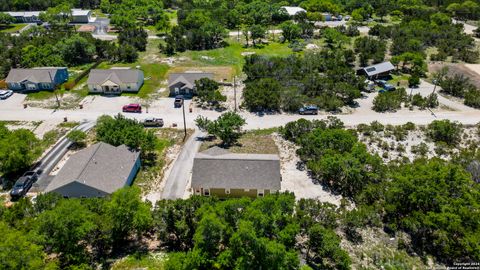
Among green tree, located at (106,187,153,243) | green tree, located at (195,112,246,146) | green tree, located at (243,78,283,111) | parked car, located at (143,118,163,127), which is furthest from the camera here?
green tree, located at (243,78,283,111)

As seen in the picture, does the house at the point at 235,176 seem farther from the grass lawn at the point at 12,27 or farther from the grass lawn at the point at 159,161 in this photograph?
the grass lawn at the point at 12,27

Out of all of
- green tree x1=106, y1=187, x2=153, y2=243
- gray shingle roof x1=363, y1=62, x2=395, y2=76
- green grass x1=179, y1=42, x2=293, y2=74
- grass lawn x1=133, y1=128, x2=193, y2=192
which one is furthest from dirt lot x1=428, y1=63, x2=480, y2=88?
green tree x1=106, y1=187, x2=153, y2=243

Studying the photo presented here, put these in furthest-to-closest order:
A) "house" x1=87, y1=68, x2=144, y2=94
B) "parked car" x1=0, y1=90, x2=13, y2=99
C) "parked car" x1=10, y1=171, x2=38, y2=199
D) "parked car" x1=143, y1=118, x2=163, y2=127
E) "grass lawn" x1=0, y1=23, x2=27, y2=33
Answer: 1. "grass lawn" x1=0, y1=23, x2=27, y2=33
2. "house" x1=87, y1=68, x2=144, y2=94
3. "parked car" x1=0, y1=90, x2=13, y2=99
4. "parked car" x1=143, y1=118, x2=163, y2=127
5. "parked car" x1=10, y1=171, x2=38, y2=199

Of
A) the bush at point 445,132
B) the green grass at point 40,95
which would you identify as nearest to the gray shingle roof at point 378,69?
the bush at point 445,132

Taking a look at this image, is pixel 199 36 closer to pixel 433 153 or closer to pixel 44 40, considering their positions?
pixel 44 40

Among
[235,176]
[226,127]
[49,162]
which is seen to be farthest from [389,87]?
[49,162]

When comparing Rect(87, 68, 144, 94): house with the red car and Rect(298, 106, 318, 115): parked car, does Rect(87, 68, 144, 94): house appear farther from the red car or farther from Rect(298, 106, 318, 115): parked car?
Rect(298, 106, 318, 115): parked car

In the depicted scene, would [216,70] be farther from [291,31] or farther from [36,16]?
[36,16]

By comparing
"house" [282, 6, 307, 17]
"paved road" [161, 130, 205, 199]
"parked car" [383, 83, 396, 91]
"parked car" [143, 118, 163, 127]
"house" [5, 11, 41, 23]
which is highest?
"house" [282, 6, 307, 17]
